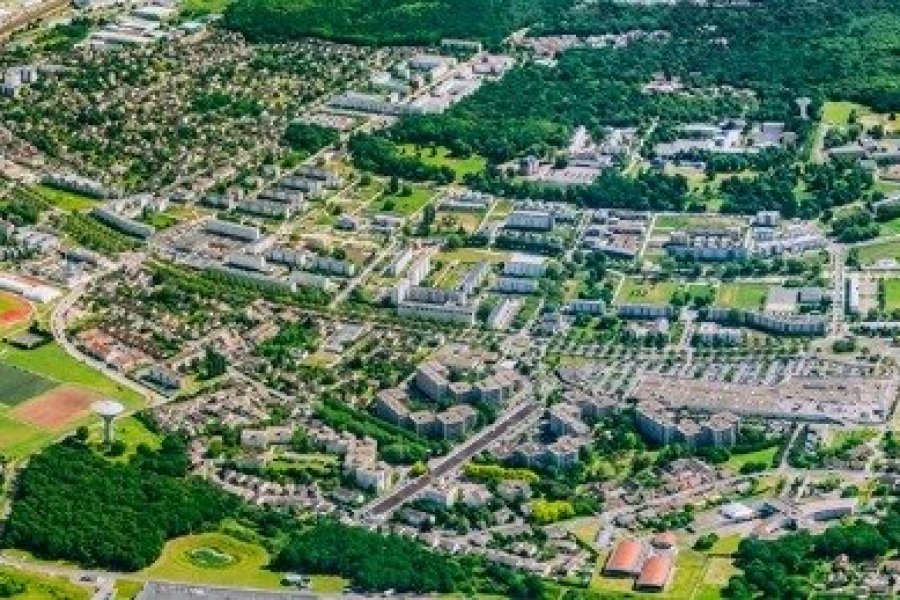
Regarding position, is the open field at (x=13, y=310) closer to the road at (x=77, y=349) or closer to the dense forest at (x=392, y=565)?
the road at (x=77, y=349)

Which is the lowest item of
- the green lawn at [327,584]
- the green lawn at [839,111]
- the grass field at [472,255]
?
the green lawn at [839,111]

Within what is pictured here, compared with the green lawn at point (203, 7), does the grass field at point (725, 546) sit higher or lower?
higher

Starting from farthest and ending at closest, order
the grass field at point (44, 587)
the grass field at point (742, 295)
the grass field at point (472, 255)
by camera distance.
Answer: the grass field at point (472, 255) < the grass field at point (742, 295) < the grass field at point (44, 587)

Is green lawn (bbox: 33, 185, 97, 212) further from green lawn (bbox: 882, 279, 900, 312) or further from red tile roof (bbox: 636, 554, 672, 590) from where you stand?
red tile roof (bbox: 636, 554, 672, 590)

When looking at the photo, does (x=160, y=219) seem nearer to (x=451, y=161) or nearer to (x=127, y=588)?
(x=451, y=161)

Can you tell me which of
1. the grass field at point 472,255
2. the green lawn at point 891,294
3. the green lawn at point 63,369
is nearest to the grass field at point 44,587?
the green lawn at point 63,369

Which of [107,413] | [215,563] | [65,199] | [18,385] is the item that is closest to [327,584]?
[215,563]

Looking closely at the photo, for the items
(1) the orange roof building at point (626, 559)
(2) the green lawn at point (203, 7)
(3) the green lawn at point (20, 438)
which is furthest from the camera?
(2) the green lawn at point (203, 7)

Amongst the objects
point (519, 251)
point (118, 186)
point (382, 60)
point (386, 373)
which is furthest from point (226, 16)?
point (386, 373)
